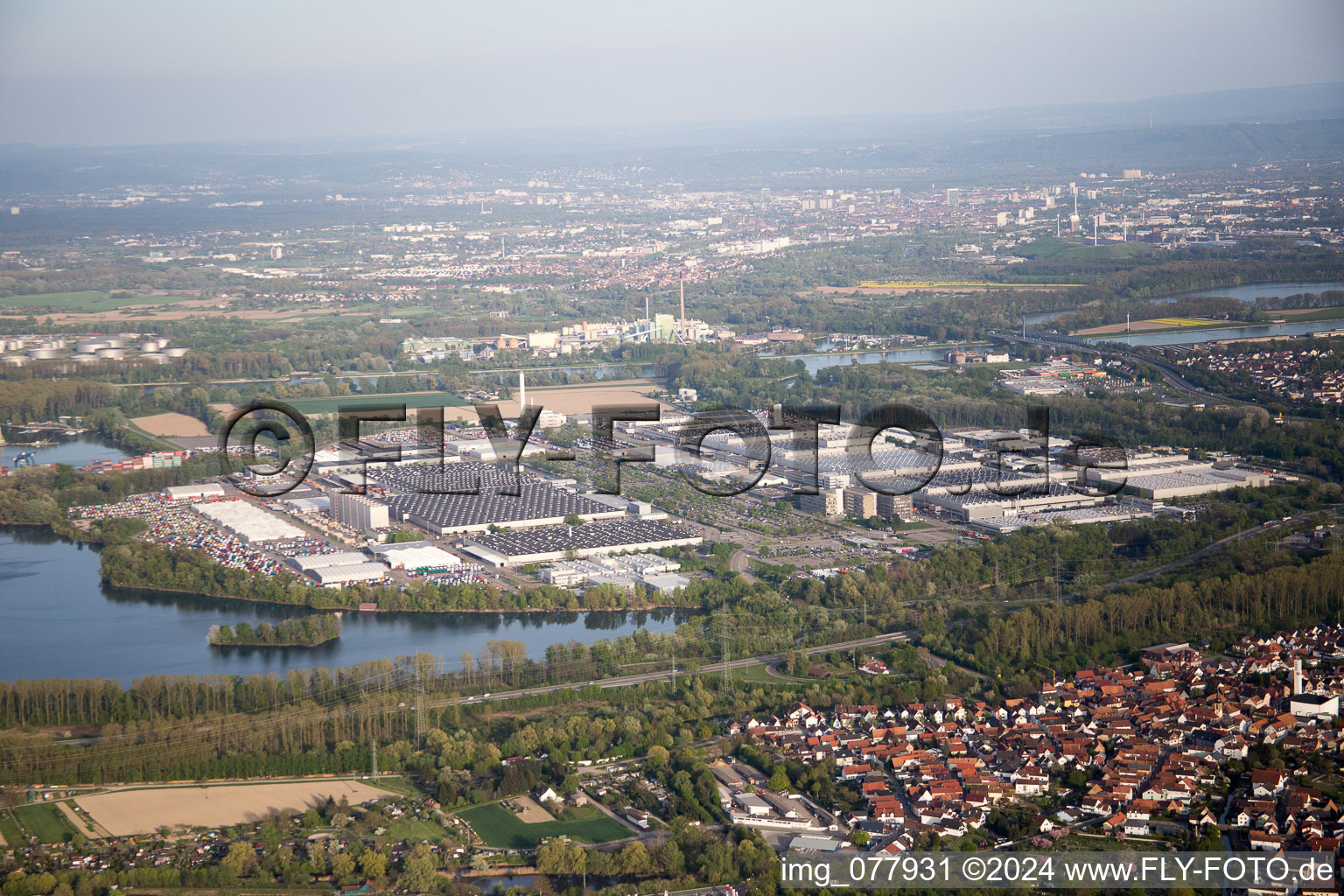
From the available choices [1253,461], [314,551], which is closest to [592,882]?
[314,551]

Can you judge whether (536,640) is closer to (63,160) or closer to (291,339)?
(291,339)

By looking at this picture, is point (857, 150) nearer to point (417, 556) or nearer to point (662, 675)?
point (417, 556)

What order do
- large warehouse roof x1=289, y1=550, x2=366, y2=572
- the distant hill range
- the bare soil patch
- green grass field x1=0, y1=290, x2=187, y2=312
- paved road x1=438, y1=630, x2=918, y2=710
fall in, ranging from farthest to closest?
1. the distant hill range
2. green grass field x1=0, y1=290, x2=187, y2=312
3. the bare soil patch
4. large warehouse roof x1=289, y1=550, x2=366, y2=572
5. paved road x1=438, y1=630, x2=918, y2=710

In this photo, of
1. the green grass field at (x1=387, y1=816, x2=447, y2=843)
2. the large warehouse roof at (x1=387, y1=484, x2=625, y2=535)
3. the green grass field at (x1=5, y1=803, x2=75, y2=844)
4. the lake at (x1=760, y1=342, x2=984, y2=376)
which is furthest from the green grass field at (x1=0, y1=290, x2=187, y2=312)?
the green grass field at (x1=387, y1=816, x2=447, y2=843)

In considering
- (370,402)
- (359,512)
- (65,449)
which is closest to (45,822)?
(359,512)

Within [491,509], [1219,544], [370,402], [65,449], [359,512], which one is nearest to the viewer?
[1219,544]

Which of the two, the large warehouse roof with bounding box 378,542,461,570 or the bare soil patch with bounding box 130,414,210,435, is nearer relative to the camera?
the large warehouse roof with bounding box 378,542,461,570

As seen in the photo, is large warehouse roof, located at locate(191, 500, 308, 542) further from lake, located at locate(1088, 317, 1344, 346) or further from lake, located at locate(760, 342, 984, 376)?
lake, located at locate(1088, 317, 1344, 346)
